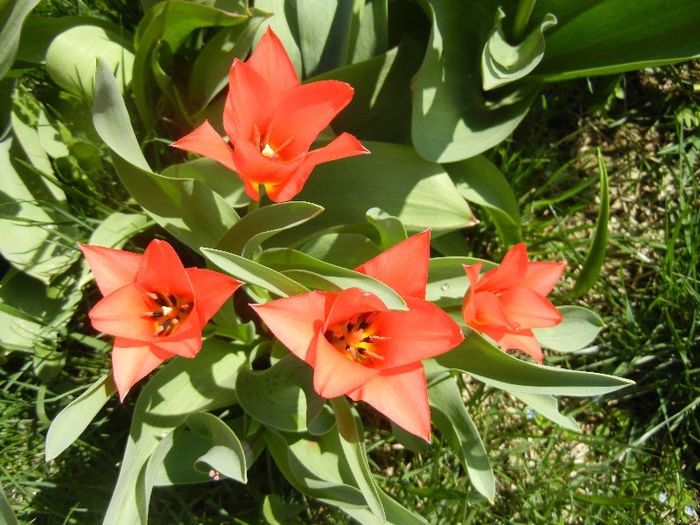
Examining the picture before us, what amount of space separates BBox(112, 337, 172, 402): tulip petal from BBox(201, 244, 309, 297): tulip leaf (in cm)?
18

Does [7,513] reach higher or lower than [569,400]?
higher

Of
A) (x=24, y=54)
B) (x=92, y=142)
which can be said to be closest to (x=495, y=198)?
(x=92, y=142)

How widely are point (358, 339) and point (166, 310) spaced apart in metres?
0.38

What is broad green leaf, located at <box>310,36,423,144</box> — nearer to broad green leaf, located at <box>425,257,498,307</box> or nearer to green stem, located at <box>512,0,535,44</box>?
green stem, located at <box>512,0,535,44</box>

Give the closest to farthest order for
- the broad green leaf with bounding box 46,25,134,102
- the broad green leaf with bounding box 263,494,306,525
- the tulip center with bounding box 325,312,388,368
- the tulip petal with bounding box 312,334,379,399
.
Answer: the tulip petal with bounding box 312,334,379,399 → the tulip center with bounding box 325,312,388,368 → the broad green leaf with bounding box 46,25,134,102 → the broad green leaf with bounding box 263,494,306,525

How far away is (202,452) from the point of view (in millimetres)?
1436

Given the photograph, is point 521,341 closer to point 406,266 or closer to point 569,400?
point 406,266

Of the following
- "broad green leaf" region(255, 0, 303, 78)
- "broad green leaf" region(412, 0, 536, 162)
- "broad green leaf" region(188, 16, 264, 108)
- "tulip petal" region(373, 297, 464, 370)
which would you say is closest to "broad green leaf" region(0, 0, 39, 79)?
"broad green leaf" region(188, 16, 264, 108)

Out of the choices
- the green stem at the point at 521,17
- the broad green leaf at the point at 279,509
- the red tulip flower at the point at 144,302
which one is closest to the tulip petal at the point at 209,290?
the red tulip flower at the point at 144,302

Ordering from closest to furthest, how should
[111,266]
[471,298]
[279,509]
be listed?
[111,266] → [471,298] → [279,509]

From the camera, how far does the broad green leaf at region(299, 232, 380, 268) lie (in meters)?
1.41

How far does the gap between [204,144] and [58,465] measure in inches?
46.5

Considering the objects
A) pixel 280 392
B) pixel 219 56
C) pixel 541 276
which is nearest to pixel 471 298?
pixel 541 276

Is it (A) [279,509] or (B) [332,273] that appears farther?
(A) [279,509]
